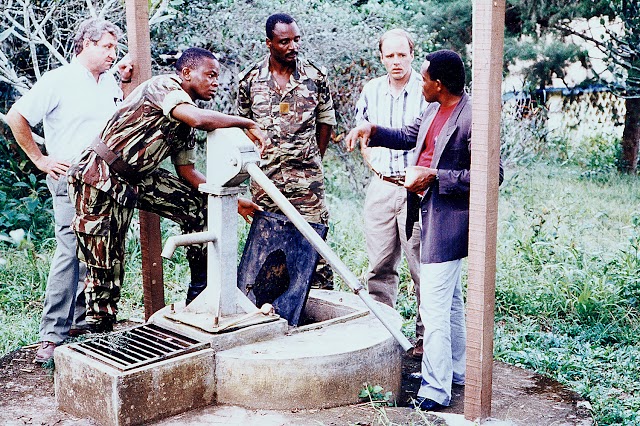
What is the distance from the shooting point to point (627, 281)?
20.0 ft

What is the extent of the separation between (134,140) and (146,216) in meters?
0.76

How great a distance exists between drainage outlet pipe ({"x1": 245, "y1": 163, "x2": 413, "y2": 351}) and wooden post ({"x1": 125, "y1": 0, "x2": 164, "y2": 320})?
4.32ft

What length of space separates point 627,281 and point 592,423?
2297 mm

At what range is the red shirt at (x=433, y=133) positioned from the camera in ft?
14.0

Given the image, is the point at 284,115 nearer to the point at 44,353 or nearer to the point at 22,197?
the point at 44,353

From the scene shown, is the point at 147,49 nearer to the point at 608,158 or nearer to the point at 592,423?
the point at 592,423

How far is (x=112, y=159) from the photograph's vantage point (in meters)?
4.49

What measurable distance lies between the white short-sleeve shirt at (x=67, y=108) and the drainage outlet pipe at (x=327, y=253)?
1.33 metres

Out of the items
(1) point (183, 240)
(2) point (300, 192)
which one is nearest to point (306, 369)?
(1) point (183, 240)

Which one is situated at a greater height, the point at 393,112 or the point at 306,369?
the point at 393,112

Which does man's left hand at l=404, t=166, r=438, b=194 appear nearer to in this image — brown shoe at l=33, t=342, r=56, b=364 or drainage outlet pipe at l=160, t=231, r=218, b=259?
drainage outlet pipe at l=160, t=231, r=218, b=259

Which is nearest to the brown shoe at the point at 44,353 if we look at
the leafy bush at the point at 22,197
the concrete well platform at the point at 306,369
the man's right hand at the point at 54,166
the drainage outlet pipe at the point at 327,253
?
the man's right hand at the point at 54,166

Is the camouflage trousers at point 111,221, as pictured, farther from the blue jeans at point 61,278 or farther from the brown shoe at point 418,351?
the brown shoe at point 418,351

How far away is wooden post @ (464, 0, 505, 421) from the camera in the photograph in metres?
3.55
